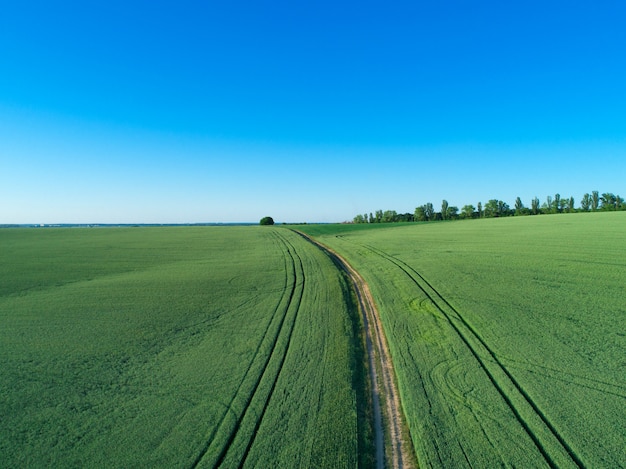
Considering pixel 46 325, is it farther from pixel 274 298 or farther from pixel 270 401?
pixel 270 401

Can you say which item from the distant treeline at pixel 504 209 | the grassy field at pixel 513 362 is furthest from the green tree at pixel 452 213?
the grassy field at pixel 513 362

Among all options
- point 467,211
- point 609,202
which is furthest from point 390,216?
point 609,202

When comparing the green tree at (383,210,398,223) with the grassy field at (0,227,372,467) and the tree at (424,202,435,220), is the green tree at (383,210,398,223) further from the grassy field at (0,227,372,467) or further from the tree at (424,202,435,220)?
the grassy field at (0,227,372,467)

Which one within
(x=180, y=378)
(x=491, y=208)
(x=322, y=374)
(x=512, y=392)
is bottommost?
(x=512, y=392)

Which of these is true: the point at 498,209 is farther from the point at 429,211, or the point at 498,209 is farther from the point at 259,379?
the point at 259,379

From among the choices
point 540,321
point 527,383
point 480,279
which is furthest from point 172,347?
point 480,279

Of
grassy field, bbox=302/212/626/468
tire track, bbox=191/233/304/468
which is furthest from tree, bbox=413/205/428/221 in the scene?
tire track, bbox=191/233/304/468

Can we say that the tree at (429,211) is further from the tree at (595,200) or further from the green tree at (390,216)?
the tree at (595,200)
